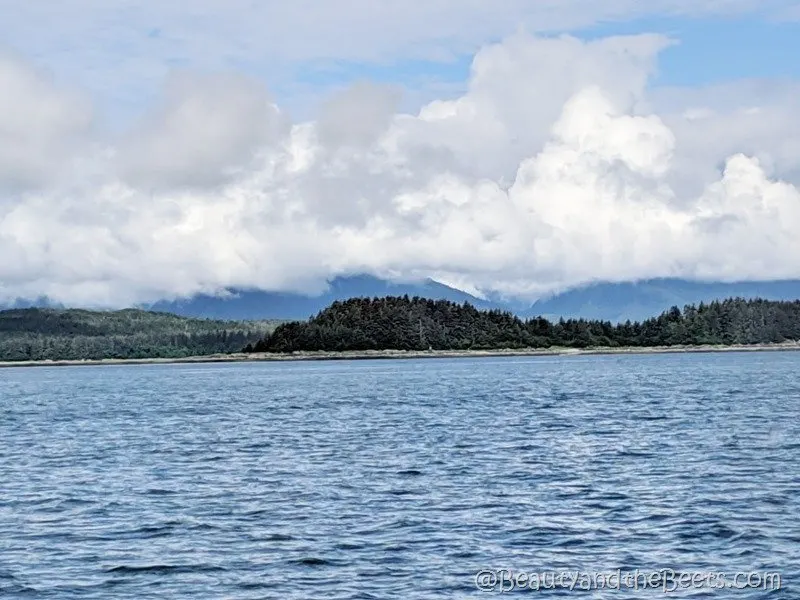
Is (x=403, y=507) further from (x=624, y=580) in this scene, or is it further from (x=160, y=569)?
(x=624, y=580)

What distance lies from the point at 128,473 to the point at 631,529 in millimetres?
28785

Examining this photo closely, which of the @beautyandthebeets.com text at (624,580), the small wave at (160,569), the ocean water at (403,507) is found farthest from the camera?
the small wave at (160,569)

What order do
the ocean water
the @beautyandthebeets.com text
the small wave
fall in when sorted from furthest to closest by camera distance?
1. the small wave
2. the ocean water
3. the @beautyandthebeets.com text

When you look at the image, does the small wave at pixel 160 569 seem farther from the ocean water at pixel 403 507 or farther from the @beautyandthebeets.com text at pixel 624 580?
the @beautyandthebeets.com text at pixel 624 580

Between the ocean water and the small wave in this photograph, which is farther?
the small wave

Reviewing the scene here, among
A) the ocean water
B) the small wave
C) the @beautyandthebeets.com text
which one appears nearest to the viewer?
the @beautyandthebeets.com text

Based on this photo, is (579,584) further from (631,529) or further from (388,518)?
(388,518)

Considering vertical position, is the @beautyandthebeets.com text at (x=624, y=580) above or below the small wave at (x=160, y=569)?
above

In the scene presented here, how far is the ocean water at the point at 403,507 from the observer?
33.6m

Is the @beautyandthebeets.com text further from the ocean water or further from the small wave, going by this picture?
the small wave

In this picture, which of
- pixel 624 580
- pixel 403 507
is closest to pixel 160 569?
pixel 403 507

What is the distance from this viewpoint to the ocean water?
33.6m

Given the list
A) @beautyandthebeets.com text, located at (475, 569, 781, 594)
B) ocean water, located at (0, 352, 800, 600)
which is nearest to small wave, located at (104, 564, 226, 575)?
ocean water, located at (0, 352, 800, 600)

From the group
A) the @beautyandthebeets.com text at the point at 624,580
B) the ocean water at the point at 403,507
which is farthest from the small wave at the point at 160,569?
the @beautyandthebeets.com text at the point at 624,580
